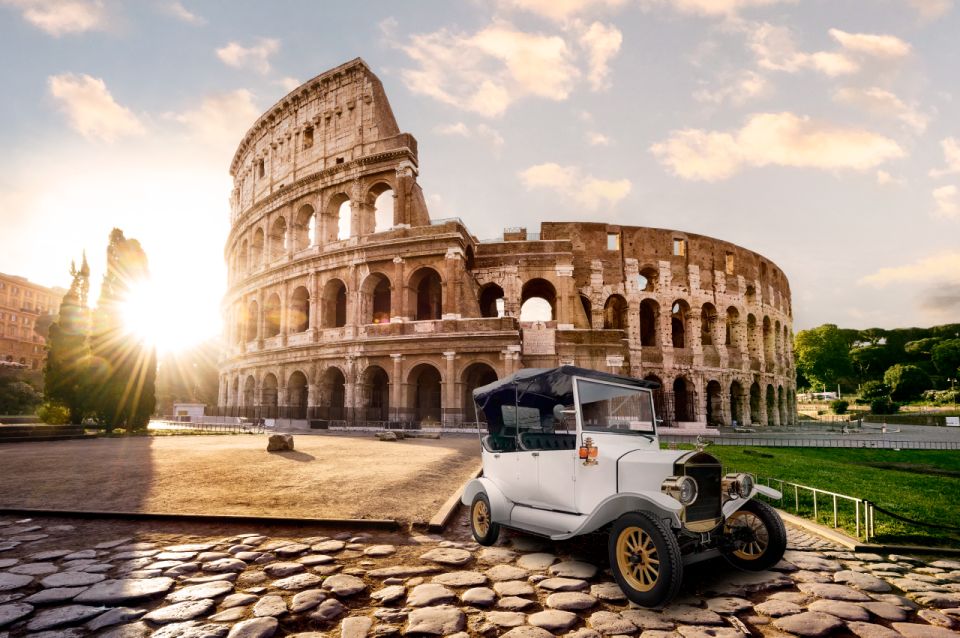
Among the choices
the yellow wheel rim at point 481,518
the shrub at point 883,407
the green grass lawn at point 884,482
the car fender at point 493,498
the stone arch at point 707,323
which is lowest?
the shrub at point 883,407

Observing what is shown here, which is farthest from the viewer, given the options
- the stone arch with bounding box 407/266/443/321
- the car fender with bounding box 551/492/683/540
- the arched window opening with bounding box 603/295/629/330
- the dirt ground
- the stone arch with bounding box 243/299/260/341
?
the stone arch with bounding box 243/299/260/341

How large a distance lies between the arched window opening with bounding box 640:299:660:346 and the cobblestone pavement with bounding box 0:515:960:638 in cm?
2842

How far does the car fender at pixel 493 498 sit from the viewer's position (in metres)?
5.48

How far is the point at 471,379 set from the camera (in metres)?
26.8

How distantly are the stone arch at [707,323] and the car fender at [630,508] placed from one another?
3134cm

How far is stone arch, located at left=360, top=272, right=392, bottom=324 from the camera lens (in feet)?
89.3

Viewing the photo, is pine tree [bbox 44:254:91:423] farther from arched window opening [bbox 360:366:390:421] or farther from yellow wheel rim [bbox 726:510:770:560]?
yellow wheel rim [bbox 726:510:770:560]

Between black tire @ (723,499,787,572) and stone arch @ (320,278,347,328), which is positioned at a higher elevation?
stone arch @ (320,278,347,328)

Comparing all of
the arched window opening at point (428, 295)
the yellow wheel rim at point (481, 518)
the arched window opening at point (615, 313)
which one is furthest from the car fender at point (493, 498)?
the arched window opening at point (615, 313)

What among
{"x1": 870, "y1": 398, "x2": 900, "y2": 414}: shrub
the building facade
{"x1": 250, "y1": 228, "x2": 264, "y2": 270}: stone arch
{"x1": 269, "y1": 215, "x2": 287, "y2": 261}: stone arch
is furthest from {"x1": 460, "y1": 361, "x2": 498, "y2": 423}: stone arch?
the building facade

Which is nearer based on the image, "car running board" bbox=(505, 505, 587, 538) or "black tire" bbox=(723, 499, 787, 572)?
"black tire" bbox=(723, 499, 787, 572)

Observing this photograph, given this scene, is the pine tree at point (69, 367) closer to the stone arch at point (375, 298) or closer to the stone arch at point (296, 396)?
the stone arch at point (296, 396)

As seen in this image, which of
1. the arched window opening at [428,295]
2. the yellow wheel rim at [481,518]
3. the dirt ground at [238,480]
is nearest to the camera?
the yellow wheel rim at [481,518]

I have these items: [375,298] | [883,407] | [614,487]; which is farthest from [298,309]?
[883,407]
